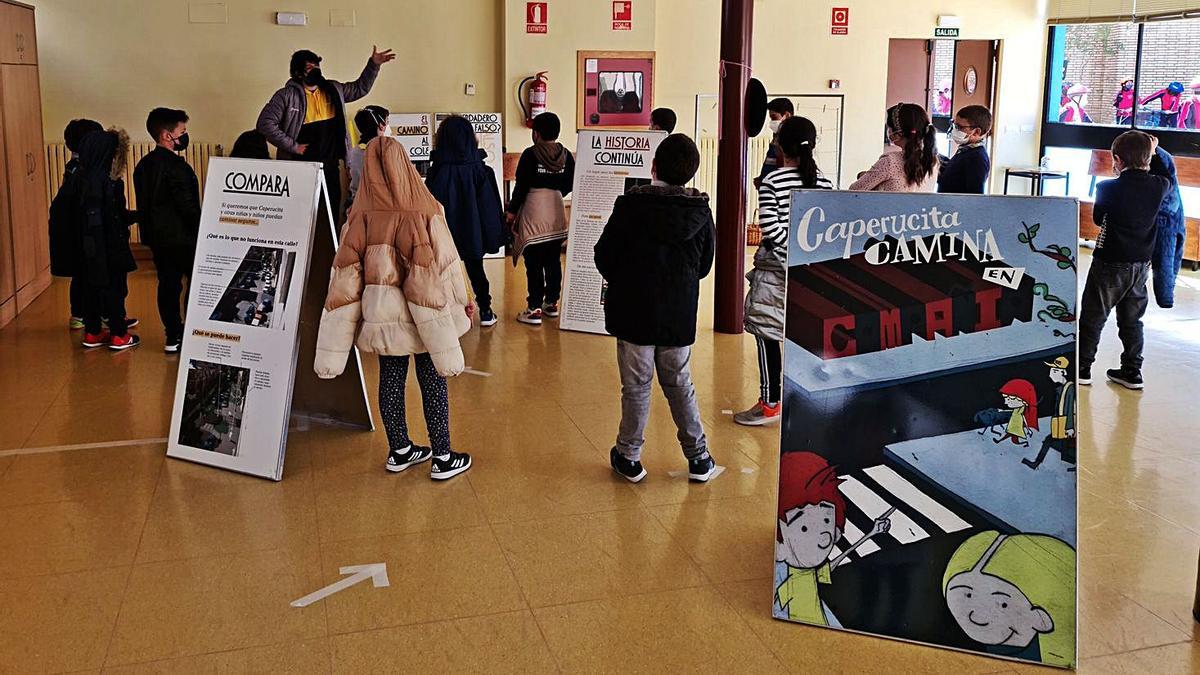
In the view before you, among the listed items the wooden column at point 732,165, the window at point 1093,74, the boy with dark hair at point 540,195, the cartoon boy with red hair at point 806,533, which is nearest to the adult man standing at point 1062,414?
the cartoon boy with red hair at point 806,533

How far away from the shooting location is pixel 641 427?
447cm

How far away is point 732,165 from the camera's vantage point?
7.04 meters

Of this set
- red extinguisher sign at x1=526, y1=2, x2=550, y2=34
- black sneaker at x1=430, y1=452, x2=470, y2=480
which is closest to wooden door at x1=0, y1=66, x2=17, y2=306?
black sneaker at x1=430, y1=452, x2=470, y2=480

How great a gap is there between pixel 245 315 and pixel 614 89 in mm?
6859

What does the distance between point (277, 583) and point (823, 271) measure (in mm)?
2032

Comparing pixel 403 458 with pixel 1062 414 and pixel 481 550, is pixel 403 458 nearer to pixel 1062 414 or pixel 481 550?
A: pixel 481 550

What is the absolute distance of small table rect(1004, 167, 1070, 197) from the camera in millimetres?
12336

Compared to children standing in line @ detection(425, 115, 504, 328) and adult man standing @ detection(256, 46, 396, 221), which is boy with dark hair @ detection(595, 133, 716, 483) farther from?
children standing in line @ detection(425, 115, 504, 328)

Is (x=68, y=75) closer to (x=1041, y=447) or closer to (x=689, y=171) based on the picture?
(x=689, y=171)

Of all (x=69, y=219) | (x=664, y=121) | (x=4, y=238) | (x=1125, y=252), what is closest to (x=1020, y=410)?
(x=1125, y=252)

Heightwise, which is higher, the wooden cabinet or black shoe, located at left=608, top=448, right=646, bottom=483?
the wooden cabinet

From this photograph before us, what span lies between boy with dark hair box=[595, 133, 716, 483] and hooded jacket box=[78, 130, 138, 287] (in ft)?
12.4

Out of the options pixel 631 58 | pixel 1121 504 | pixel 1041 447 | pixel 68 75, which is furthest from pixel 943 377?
pixel 68 75

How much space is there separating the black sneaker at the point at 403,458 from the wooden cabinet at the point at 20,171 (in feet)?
13.8
